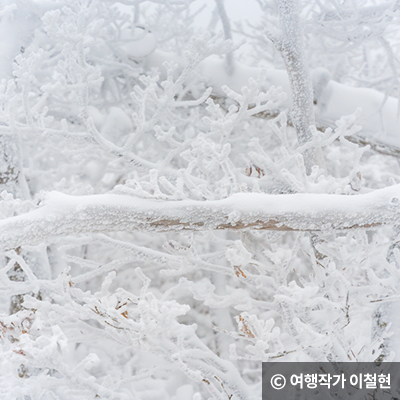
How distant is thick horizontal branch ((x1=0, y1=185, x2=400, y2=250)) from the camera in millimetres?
1157

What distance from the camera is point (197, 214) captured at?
122 cm

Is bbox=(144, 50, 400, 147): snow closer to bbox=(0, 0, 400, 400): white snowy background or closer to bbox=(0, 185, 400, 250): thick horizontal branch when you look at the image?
bbox=(0, 0, 400, 400): white snowy background

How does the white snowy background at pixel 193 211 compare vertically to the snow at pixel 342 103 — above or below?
below

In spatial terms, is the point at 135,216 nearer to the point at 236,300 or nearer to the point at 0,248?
the point at 0,248

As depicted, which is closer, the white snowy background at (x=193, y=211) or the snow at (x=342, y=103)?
the white snowy background at (x=193, y=211)

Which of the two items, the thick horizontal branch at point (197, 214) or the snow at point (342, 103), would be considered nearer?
the thick horizontal branch at point (197, 214)

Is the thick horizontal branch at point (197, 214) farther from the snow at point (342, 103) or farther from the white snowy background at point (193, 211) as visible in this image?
the snow at point (342, 103)

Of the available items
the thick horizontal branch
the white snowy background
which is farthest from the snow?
the thick horizontal branch

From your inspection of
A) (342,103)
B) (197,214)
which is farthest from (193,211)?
(342,103)

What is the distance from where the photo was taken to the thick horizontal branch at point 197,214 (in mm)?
1157

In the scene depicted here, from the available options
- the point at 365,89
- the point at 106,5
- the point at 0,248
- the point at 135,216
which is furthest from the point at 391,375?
the point at 106,5

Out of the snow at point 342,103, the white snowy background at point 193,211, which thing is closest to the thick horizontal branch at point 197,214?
the white snowy background at point 193,211

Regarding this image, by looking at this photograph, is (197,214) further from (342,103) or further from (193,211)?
(342,103)

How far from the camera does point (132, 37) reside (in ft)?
11.1
